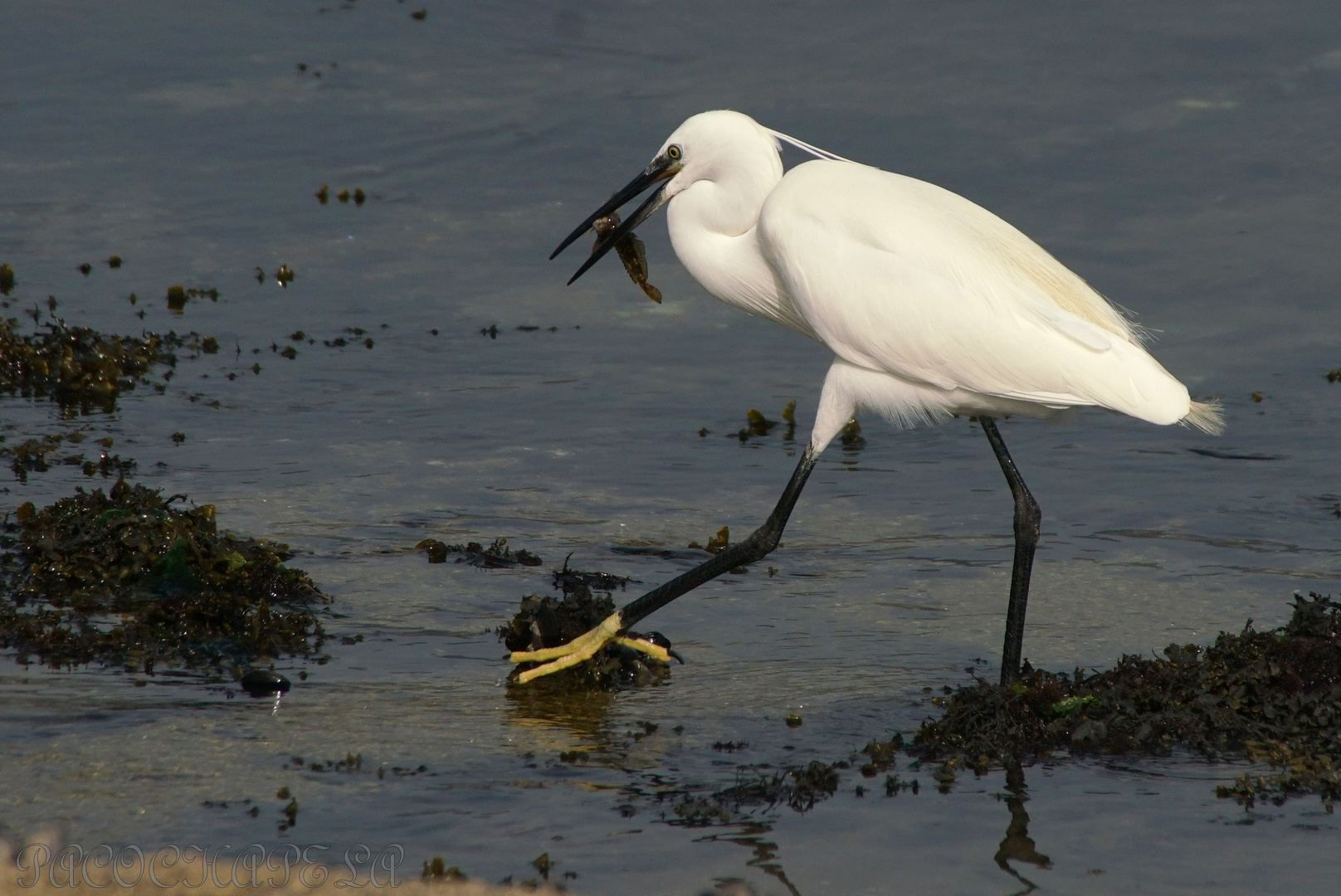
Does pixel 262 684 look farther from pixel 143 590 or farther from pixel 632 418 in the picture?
pixel 632 418

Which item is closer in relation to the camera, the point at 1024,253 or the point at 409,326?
the point at 1024,253

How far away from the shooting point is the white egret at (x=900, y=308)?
530 cm

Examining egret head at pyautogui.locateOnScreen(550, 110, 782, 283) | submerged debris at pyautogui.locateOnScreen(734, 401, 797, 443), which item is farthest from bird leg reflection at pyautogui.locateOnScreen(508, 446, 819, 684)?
submerged debris at pyautogui.locateOnScreen(734, 401, 797, 443)

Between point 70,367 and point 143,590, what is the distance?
313cm

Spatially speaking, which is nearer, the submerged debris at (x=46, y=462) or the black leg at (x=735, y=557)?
the black leg at (x=735, y=557)

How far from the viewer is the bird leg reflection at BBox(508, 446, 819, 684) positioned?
5.23 m

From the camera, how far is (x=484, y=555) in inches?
251

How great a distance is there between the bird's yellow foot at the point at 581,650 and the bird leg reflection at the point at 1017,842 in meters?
1.32

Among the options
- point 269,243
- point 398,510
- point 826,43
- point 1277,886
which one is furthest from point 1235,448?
point 826,43

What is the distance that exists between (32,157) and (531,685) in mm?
9416

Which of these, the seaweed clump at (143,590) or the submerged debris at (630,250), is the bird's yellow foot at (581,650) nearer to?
the seaweed clump at (143,590)

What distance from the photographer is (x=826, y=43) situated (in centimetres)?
1524

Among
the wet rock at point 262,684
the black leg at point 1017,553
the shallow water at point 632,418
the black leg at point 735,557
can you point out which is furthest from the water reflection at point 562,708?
the black leg at point 1017,553

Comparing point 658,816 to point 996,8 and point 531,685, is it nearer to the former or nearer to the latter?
point 531,685
